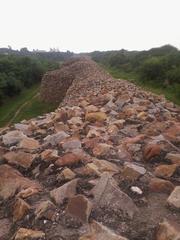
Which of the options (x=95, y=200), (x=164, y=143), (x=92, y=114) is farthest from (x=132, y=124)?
(x=95, y=200)

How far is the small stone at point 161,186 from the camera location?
3.37m

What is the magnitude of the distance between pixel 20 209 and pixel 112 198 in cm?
71

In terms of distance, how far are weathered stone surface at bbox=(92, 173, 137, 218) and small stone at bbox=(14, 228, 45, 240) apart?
538 millimetres

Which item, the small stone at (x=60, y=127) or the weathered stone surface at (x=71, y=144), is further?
the small stone at (x=60, y=127)

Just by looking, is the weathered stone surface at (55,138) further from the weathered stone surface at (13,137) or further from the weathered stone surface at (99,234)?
the weathered stone surface at (99,234)

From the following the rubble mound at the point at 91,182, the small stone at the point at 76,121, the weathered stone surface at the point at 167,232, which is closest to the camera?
the weathered stone surface at the point at 167,232

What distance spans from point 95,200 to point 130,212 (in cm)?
30

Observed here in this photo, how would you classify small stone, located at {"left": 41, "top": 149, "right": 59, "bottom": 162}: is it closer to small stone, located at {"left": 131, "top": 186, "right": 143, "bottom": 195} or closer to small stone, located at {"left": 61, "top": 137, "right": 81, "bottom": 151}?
small stone, located at {"left": 61, "top": 137, "right": 81, "bottom": 151}

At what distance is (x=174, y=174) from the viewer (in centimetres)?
368

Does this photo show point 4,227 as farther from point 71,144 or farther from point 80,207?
point 71,144

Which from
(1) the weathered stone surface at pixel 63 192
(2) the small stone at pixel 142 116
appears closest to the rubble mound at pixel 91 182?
(1) the weathered stone surface at pixel 63 192

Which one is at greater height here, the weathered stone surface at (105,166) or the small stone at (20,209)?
the small stone at (20,209)

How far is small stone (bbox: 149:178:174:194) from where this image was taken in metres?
3.37

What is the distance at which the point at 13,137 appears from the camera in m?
4.92
